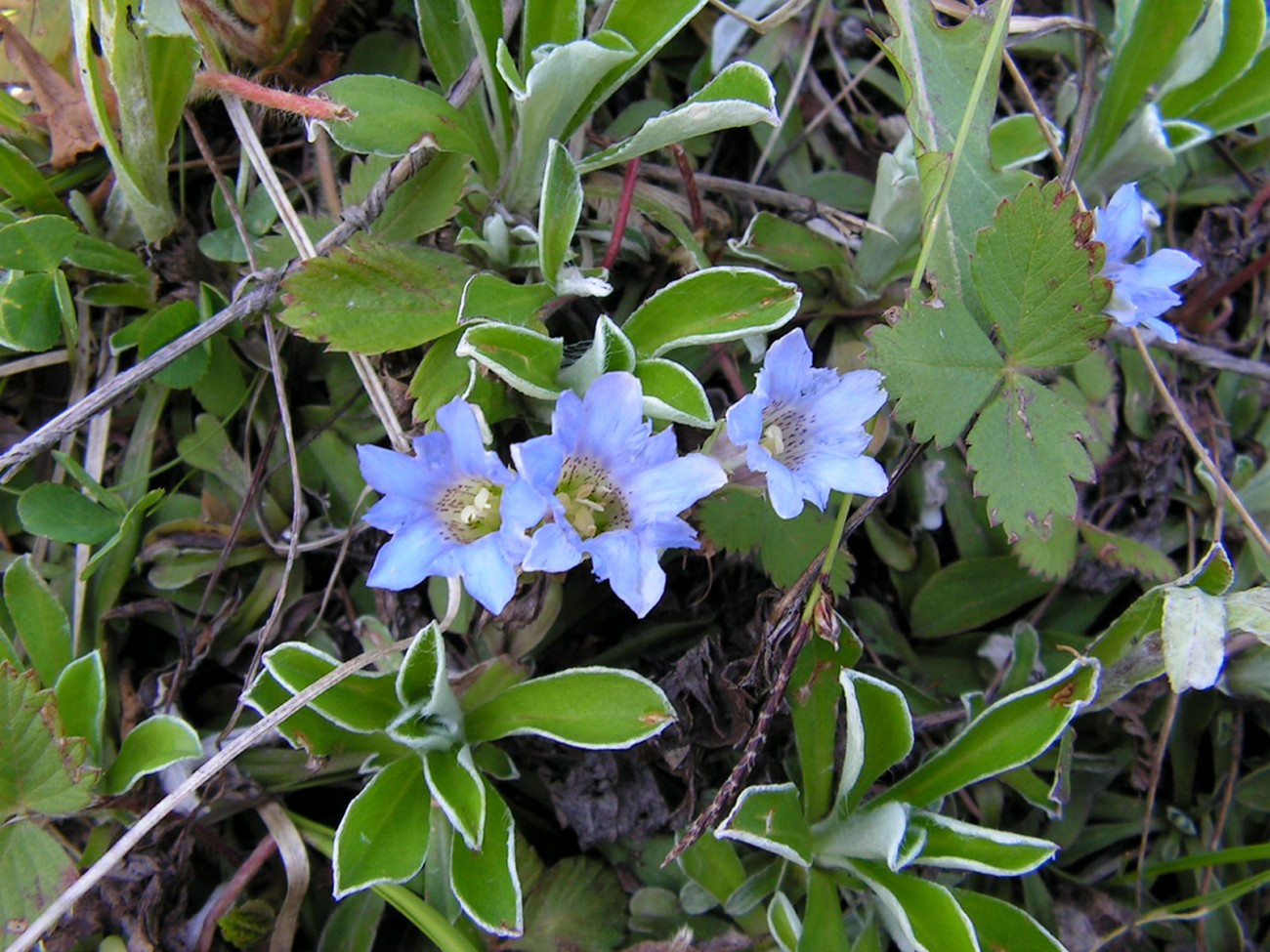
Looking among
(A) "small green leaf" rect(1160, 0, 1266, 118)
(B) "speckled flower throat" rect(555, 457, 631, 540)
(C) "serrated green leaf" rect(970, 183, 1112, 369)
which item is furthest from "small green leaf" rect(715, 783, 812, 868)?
(A) "small green leaf" rect(1160, 0, 1266, 118)

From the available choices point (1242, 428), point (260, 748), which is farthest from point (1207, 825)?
point (260, 748)

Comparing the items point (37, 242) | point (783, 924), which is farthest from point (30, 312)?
point (783, 924)

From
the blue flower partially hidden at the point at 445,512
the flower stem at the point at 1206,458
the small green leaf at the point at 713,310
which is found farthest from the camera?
the flower stem at the point at 1206,458

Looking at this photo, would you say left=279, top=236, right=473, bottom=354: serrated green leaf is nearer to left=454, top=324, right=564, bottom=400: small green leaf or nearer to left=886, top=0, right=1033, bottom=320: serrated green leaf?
left=454, top=324, right=564, bottom=400: small green leaf

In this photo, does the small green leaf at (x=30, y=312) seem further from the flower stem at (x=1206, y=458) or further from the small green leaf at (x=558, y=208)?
the flower stem at (x=1206, y=458)

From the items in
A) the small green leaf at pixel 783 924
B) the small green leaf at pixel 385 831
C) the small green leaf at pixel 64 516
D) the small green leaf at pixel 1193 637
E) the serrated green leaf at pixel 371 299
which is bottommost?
the small green leaf at pixel 783 924

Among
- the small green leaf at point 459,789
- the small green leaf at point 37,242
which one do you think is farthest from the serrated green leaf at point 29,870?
the small green leaf at point 37,242

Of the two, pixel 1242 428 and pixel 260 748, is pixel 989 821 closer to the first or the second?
pixel 1242 428
